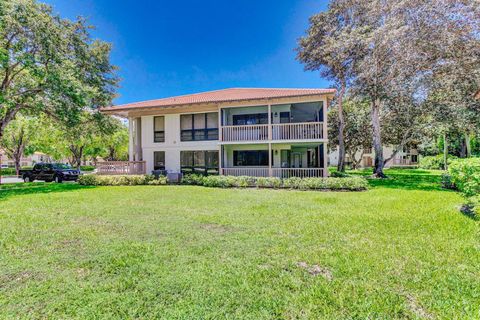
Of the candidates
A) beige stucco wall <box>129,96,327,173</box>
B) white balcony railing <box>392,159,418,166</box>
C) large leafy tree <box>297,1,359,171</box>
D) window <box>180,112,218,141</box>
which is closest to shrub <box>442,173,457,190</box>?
beige stucco wall <box>129,96,327,173</box>

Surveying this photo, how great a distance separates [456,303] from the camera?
116 inches

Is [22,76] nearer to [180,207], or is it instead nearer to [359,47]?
[180,207]

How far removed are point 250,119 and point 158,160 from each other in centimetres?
753

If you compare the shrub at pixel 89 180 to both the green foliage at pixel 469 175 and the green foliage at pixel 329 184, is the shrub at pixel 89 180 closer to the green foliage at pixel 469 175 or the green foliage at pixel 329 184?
the green foliage at pixel 329 184

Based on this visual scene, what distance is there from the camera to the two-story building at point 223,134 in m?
15.9

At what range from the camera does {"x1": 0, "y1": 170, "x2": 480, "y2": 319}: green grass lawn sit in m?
2.93

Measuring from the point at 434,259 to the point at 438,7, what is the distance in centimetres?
1617

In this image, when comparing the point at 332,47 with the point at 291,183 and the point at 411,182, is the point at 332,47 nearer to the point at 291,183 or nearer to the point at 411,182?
the point at 411,182

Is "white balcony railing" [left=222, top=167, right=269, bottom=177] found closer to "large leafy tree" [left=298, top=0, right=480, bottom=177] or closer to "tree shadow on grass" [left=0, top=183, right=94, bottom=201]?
"tree shadow on grass" [left=0, top=183, right=94, bottom=201]

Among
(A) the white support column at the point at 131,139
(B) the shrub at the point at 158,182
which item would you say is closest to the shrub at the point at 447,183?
(B) the shrub at the point at 158,182

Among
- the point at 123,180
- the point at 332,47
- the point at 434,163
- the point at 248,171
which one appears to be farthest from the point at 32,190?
the point at 434,163

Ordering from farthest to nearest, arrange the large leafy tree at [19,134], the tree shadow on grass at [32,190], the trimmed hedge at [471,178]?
the large leafy tree at [19,134]
the tree shadow on grass at [32,190]
the trimmed hedge at [471,178]

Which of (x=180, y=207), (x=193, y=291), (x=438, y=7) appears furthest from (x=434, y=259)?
(x=438, y=7)

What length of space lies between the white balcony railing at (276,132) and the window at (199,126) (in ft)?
5.08
